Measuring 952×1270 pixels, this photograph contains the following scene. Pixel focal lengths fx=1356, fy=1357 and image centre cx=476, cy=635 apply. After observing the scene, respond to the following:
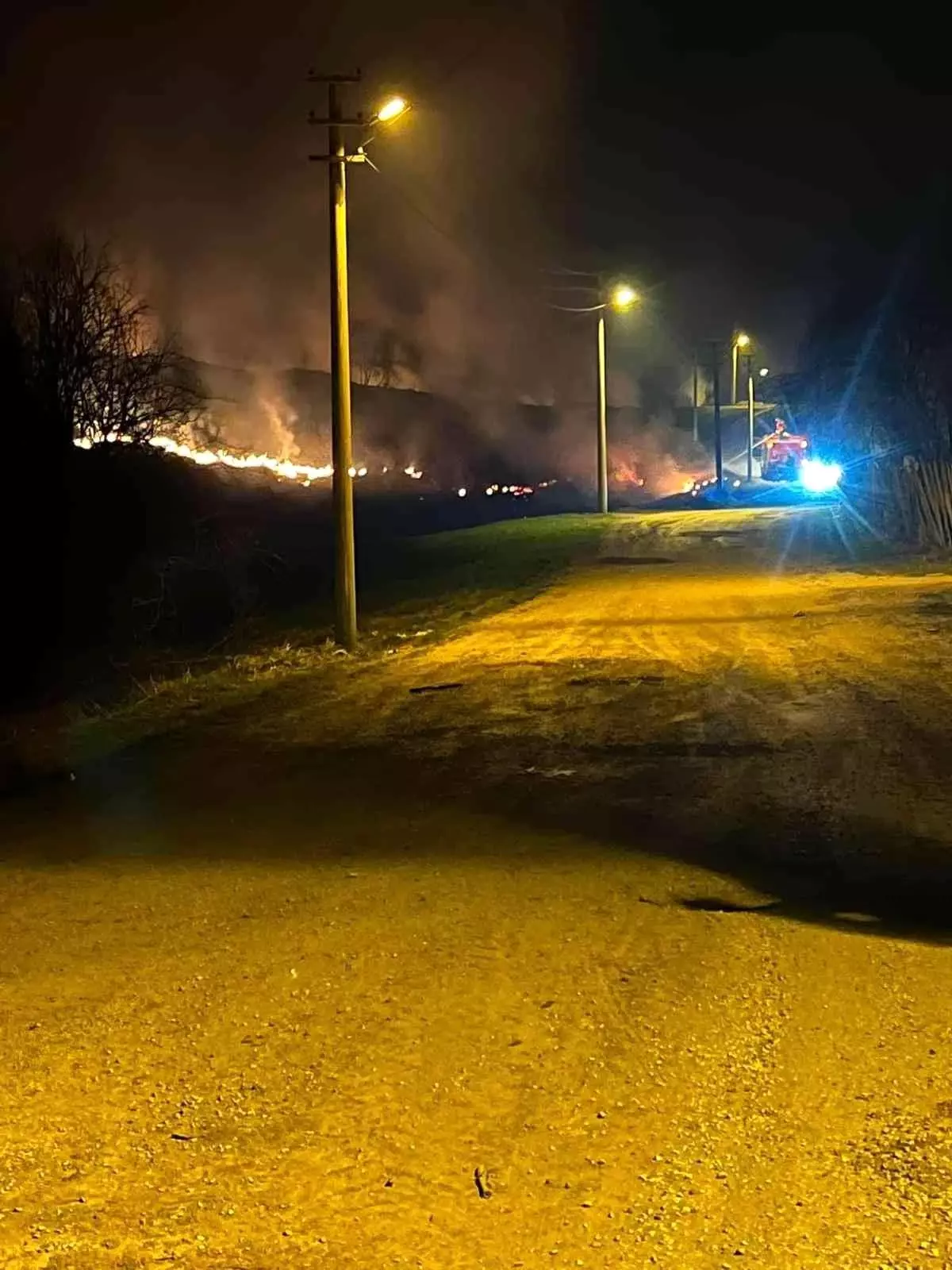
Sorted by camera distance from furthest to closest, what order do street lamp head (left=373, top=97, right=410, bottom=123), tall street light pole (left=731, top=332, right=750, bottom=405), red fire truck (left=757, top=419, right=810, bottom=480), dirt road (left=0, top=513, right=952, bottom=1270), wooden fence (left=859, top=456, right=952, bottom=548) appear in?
tall street light pole (left=731, top=332, right=750, bottom=405), red fire truck (left=757, top=419, right=810, bottom=480), wooden fence (left=859, top=456, right=952, bottom=548), street lamp head (left=373, top=97, right=410, bottom=123), dirt road (left=0, top=513, right=952, bottom=1270)

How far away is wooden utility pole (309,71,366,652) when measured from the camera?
1630 cm

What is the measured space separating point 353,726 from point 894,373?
105 feet

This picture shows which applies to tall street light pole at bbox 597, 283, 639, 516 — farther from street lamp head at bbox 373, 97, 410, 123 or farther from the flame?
street lamp head at bbox 373, 97, 410, 123

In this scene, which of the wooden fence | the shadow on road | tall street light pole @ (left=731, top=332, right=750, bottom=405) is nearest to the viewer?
the shadow on road

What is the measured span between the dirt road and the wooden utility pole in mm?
5414

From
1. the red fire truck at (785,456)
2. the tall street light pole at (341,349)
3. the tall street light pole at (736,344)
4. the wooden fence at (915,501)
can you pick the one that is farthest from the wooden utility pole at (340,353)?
the tall street light pole at (736,344)

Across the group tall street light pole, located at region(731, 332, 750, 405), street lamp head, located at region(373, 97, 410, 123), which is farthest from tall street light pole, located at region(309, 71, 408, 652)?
tall street light pole, located at region(731, 332, 750, 405)

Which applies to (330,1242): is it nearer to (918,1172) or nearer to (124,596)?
(918,1172)

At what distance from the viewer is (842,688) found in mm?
13109

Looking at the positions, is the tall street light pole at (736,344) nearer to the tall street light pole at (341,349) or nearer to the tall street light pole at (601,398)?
the tall street light pole at (601,398)

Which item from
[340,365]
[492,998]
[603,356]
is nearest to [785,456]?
[603,356]

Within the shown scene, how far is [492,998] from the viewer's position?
18.3 ft

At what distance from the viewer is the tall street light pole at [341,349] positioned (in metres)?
16.2

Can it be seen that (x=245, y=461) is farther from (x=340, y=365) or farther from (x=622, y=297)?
(x=340, y=365)
